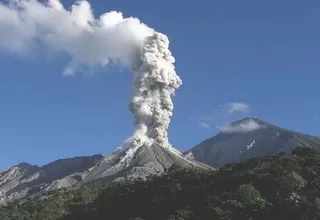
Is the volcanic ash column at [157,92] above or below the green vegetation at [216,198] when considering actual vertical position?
above

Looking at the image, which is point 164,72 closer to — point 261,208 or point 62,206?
point 62,206

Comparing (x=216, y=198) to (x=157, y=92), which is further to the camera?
(x=157, y=92)

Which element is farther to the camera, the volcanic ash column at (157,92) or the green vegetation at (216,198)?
the volcanic ash column at (157,92)

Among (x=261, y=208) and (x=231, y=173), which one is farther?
(x=231, y=173)

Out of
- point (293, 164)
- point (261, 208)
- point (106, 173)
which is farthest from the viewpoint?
point (106, 173)

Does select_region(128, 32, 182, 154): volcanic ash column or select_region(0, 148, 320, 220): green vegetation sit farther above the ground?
select_region(128, 32, 182, 154): volcanic ash column

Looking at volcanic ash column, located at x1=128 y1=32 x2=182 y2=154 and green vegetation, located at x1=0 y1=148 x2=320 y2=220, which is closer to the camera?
green vegetation, located at x1=0 y1=148 x2=320 y2=220

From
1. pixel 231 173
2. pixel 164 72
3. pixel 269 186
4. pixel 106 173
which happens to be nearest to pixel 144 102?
pixel 164 72

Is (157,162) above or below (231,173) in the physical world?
above
